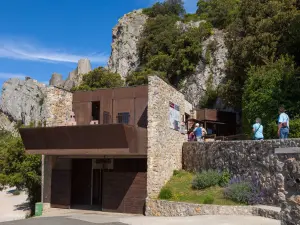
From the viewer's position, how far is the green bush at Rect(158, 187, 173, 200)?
18.2 meters

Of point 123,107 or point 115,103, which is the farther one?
point 115,103

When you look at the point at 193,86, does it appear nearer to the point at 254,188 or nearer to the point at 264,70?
the point at 264,70

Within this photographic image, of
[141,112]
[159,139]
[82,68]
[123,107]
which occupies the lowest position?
[159,139]

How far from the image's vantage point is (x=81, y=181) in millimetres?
22844

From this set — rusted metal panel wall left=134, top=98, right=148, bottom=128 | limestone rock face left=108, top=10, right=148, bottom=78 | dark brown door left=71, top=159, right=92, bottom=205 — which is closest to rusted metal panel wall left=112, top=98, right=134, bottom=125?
rusted metal panel wall left=134, top=98, right=148, bottom=128

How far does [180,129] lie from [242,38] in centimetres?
1417

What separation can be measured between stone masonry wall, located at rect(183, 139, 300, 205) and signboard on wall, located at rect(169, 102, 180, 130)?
1.63 metres

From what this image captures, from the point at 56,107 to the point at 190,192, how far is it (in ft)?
33.6

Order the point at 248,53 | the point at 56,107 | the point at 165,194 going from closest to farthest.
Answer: the point at 165,194 < the point at 56,107 < the point at 248,53

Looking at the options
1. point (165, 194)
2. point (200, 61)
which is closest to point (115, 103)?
point (165, 194)

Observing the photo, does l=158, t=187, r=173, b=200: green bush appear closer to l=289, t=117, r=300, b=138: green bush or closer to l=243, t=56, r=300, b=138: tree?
l=289, t=117, r=300, b=138: green bush

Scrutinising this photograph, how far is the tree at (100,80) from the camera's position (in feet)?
153

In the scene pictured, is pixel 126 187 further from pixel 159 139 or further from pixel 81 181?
pixel 81 181

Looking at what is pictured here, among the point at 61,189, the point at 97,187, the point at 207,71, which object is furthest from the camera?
the point at 207,71
